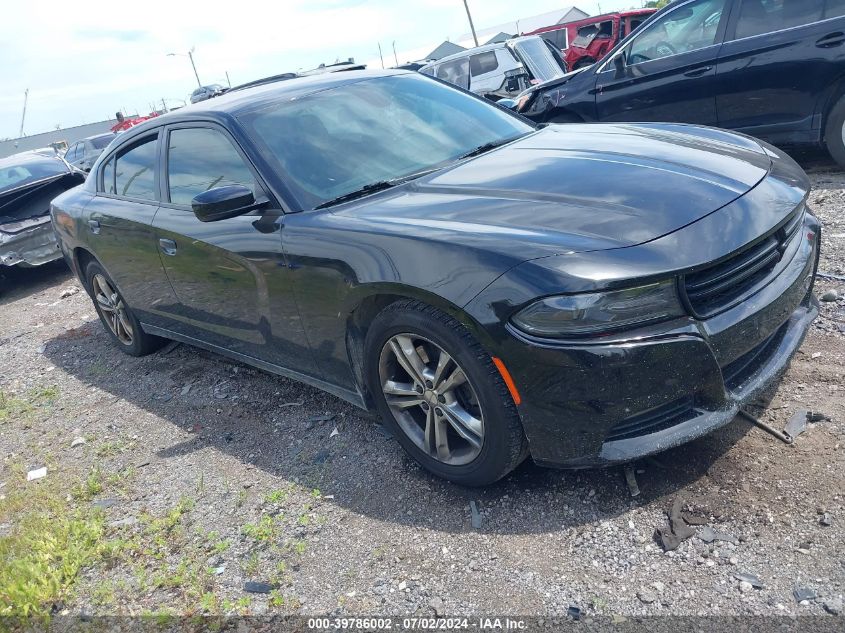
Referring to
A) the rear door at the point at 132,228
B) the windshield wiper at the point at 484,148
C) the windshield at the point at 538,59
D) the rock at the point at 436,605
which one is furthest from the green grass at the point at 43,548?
the windshield at the point at 538,59

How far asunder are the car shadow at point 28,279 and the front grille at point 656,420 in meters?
8.45

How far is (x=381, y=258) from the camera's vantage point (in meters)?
2.80

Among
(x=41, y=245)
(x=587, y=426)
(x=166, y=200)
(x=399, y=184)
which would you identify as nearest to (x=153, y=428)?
(x=166, y=200)

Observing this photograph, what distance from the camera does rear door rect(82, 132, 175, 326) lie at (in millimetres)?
4355

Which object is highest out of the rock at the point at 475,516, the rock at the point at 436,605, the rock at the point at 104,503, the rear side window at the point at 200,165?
the rear side window at the point at 200,165

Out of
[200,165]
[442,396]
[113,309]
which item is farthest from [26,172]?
[442,396]

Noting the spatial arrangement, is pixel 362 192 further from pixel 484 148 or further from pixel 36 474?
pixel 36 474

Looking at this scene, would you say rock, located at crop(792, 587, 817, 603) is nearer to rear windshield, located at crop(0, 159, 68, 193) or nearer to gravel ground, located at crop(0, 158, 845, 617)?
gravel ground, located at crop(0, 158, 845, 617)

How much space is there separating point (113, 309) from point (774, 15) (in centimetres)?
613

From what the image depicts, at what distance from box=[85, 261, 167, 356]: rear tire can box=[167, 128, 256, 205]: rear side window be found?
1.38 metres

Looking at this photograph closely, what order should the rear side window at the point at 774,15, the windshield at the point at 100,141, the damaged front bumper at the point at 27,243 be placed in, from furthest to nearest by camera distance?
the windshield at the point at 100,141, the damaged front bumper at the point at 27,243, the rear side window at the point at 774,15

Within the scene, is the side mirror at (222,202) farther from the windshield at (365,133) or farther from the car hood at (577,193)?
the car hood at (577,193)

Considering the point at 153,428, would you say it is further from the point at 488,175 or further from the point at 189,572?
the point at 488,175

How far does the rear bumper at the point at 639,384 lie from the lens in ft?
7.70
